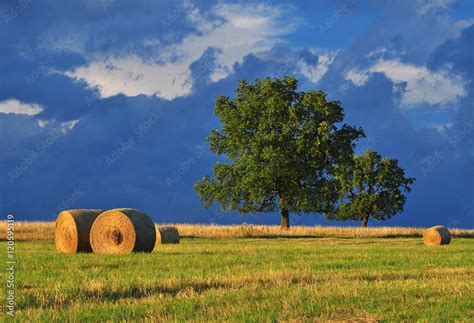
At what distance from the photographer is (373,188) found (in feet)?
235

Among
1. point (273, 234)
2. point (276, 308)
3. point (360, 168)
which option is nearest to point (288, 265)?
point (276, 308)

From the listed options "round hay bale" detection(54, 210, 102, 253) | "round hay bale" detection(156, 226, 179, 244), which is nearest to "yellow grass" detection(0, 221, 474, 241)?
"round hay bale" detection(156, 226, 179, 244)

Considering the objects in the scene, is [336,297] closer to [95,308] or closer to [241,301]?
[241,301]

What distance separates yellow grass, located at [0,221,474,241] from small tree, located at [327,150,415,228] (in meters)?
14.0

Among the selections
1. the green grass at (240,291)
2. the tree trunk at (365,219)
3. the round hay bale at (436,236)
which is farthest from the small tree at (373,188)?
the green grass at (240,291)

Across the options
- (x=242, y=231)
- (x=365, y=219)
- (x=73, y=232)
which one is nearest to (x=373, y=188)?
(x=365, y=219)

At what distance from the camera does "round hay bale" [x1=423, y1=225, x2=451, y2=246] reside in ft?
127

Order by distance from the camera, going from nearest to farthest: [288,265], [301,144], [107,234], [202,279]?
[202,279] < [288,265] < [107,234] < [301,144]

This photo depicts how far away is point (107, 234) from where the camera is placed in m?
26.1

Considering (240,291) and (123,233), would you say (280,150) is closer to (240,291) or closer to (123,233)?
(123,233)

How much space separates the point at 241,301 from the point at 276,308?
0.93 m

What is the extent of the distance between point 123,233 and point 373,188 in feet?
163

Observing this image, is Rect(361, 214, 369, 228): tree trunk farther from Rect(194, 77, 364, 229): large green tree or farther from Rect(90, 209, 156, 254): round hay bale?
Rect(90, 209, 156, 254): round hay bale

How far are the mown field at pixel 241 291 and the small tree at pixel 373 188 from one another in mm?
52125
